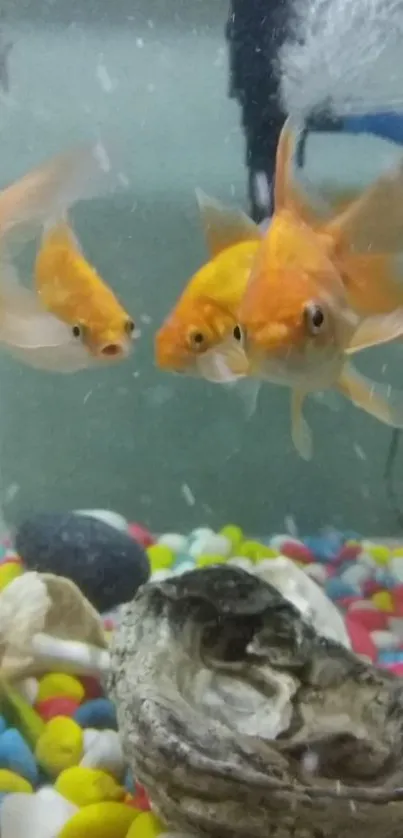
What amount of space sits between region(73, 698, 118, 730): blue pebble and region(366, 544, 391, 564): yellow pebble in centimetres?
100

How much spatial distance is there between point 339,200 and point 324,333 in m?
0.29

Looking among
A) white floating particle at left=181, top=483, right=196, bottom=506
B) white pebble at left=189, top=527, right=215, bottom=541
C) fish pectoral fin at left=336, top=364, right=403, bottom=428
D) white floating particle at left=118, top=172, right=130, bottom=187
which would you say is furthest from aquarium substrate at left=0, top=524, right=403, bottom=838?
white floating particle at left=118, top=172, right=130, bottom=187

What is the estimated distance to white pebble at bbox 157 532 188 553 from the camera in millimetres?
2283

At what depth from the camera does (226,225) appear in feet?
3.95

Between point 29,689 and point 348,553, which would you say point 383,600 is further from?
point 29,689

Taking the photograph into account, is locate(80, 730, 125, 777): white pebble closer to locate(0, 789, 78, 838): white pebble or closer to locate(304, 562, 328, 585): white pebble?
locate(0, 789, 78, 838): white pebble

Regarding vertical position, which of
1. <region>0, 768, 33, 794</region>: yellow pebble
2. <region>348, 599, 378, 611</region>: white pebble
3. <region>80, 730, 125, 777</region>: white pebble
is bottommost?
<region>348, 599, 378, 611</region>: white pebble

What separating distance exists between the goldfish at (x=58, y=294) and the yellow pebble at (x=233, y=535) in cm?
115

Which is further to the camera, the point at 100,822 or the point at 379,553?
the point at 379,553

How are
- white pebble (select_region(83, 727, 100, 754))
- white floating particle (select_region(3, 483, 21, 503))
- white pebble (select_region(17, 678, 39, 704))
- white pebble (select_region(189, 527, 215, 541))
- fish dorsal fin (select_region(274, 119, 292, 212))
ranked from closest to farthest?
fish dorsal fin (select_region(274, 119, 292, 212)) → white pebble (select_region(83, 727, 100, 754)) → white pebble (select_region(17, 678, 39, 704)) → white pebble (select_region(189, 527, 215, 541)) → white floating particle (select_region(3, 483, 21, 503))

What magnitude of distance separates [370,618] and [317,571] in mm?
289

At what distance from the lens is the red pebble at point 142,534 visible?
7.57ft

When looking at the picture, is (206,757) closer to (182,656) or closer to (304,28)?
(182,656)

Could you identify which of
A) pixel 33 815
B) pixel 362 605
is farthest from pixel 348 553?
pixel 33 815
